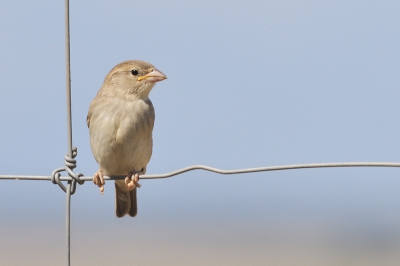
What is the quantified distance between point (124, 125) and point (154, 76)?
62 cm

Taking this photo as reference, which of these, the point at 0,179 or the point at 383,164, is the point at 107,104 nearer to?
the point at 0,179

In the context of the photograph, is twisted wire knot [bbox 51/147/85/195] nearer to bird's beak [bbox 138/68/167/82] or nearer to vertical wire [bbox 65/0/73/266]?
vertical wire [bbox 65/0/73/266]

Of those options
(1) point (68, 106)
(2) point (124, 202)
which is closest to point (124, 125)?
(2) point (124, 202)

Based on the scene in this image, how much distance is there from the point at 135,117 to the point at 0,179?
186 cm

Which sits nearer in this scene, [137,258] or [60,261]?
[60,261]

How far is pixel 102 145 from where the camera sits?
7449 millimetres

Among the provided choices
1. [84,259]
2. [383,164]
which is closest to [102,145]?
[383,164]

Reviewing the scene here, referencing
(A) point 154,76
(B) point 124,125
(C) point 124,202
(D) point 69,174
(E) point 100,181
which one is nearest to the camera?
(D) point 69,174

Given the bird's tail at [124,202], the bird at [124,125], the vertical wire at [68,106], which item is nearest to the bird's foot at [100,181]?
the bird at [124,125]

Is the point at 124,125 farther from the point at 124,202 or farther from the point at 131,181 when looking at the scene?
the point at 124,202

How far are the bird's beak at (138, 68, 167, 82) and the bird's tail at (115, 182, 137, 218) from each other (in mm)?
877

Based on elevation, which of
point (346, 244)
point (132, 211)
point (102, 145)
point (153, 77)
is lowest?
point (346, 244)

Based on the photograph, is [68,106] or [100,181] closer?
[68,106]

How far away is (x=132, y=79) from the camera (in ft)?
26.2
